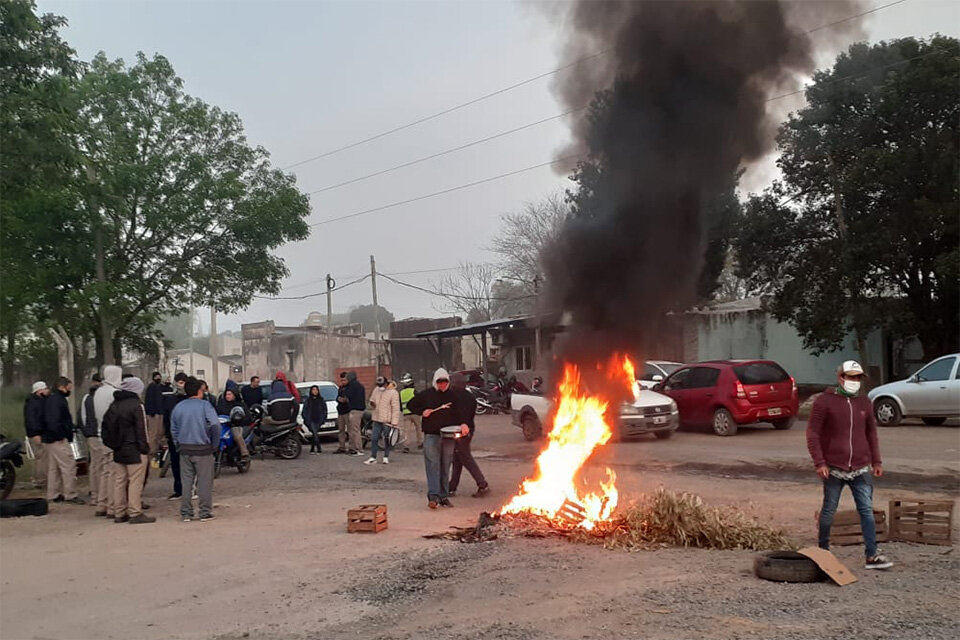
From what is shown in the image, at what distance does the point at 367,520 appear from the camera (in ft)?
26.6

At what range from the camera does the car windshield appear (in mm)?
15727

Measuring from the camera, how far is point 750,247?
76.4 feet

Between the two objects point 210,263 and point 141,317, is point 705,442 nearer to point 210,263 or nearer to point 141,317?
point 210,263

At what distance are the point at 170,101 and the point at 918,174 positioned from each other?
1805 centimetres

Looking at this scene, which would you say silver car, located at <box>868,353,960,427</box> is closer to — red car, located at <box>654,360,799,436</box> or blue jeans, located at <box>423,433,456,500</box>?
red car, located at <box>654,360,799,436</box>

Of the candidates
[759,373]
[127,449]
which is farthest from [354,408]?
[759,373]

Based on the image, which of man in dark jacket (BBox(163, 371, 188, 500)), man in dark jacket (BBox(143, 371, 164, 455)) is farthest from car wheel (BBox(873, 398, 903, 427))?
man in dark jacket (BBox(143, 371, 164, 455))

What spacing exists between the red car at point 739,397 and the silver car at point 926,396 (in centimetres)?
202

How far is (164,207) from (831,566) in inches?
606

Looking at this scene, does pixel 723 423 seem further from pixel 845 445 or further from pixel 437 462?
pixel 845 445

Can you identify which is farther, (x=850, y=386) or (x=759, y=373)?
(x=759, y=373)

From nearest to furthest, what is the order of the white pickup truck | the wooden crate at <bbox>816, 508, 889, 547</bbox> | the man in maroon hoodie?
the man in maroon hoodie < the wooden crate at <bbox>816, 508, 889, 547</bbox> < the white pickup truck

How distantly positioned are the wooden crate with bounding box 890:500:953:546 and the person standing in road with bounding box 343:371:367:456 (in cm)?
1037

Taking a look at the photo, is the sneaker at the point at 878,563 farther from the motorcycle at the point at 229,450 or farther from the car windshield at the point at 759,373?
the motorcycle at the point at 229,450
